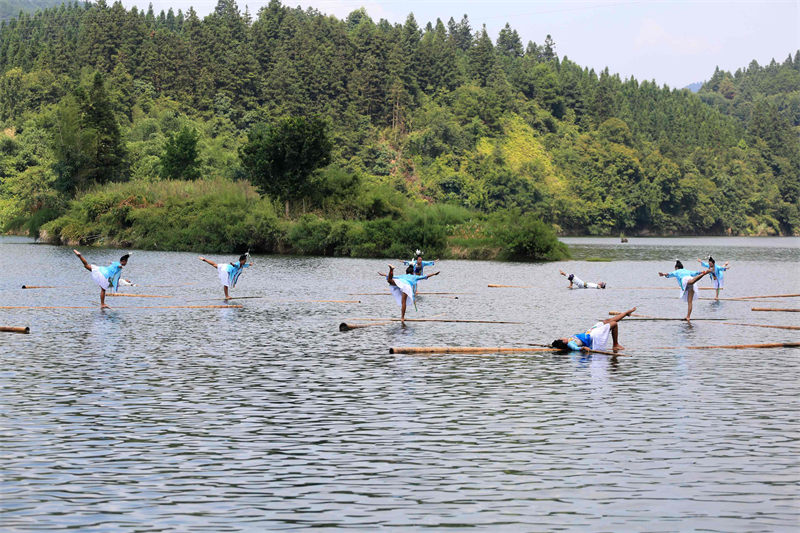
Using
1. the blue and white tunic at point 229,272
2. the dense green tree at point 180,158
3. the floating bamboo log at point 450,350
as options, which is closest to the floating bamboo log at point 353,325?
the floating bamboo log at point 450,350

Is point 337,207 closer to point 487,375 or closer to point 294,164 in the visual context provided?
point 294,164

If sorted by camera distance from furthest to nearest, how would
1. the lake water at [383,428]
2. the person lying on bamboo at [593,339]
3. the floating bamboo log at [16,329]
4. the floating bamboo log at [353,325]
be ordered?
the floating bamboo log at [353,325] < the floating bamboo log at [16,329] < the person lying on bamboo at [593,339] < the lake water at [383,428]

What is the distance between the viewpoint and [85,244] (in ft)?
348

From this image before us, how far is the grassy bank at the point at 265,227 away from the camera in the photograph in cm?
9394

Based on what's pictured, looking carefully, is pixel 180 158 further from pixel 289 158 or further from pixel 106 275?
pixel 106 275

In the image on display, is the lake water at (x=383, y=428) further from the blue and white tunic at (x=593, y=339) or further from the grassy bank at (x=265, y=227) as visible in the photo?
the grassy bank at (x=265, y=227)

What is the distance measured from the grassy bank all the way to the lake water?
5426 centimetres

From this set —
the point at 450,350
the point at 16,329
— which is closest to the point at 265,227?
the point at 16,329

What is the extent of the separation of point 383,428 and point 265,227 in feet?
256

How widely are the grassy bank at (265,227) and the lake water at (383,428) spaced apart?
54.3 meters

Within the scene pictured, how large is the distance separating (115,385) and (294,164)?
81.2 meters

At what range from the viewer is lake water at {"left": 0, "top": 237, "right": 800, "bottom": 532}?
1392cm

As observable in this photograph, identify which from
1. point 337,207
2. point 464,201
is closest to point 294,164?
point 337,207

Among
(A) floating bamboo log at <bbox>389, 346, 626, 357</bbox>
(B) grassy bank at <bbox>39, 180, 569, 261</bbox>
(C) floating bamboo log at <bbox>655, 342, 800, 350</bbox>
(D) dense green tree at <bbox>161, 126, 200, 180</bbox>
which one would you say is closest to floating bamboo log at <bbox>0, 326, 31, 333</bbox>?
(A) floating bamboo log at <bbox>389, 346, 626, 357</bbox>
